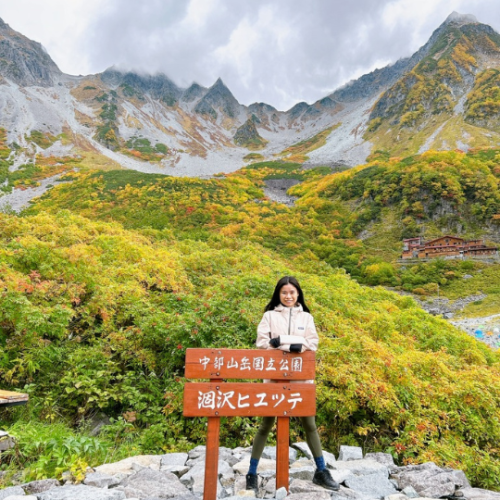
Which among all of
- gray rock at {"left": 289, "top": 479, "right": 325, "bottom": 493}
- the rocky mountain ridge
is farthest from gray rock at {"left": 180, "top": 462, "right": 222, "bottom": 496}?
the rocky mountain ridge

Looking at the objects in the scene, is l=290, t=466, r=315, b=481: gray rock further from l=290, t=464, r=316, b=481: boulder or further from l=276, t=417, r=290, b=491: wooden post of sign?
l=276, t=417, r=290, b=491: wooden post of sign

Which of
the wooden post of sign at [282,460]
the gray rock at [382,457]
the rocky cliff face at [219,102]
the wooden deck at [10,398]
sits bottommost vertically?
the gray rock at [382,457]

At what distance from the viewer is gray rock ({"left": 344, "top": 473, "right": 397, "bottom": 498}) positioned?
10.6 ft

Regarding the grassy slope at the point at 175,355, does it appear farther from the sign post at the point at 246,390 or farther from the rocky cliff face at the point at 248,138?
the rocky cliff face at the point at 248,138

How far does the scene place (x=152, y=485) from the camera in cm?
311

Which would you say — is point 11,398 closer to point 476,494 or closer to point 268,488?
point 268,488

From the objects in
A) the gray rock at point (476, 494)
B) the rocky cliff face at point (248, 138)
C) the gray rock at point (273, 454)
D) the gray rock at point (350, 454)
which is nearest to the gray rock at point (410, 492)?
the gray rock at point (476, 494)

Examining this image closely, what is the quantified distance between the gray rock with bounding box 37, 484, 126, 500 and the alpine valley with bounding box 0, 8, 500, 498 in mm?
281

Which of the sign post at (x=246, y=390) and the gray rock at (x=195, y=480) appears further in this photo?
the gray rock at (x=195, y=480)

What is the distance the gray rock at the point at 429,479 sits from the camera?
10.8ft

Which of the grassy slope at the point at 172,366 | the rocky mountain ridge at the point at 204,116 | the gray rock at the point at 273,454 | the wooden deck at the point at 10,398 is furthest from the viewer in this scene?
the rocky mountain ridge at the point at 204,116

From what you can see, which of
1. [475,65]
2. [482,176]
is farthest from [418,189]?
[475,65]

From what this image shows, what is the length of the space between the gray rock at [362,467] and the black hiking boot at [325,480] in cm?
45

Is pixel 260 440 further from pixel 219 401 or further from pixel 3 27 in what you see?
pixel 3 27
